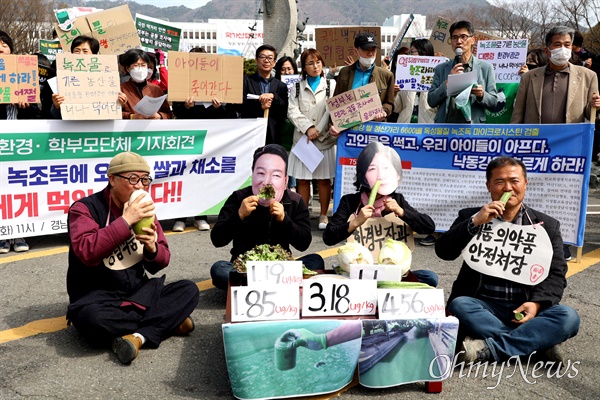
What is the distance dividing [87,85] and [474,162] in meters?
3.86

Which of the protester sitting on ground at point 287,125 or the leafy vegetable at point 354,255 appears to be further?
the protester sitting on ground at point 287,125

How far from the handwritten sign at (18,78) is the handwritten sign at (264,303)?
400 centimetres

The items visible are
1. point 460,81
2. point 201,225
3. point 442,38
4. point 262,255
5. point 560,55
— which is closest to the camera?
point 262,255

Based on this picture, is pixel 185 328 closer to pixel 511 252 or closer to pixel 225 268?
pixel 225 268

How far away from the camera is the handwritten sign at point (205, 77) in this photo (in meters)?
7.03

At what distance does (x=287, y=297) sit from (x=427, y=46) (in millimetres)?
6086

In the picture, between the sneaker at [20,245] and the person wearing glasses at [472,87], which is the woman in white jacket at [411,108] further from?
the sneaker at [20,245]

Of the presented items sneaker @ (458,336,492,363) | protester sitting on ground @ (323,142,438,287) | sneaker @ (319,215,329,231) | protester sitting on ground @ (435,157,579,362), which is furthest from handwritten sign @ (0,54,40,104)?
sneaker @ (458,336,492,363)

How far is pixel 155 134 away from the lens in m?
7.23

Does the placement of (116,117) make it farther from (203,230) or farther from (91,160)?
(203,230)

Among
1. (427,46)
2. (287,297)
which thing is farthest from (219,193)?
(287,297)

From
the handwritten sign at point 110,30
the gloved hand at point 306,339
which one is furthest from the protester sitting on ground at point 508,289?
the handwritten sign at point 110,30

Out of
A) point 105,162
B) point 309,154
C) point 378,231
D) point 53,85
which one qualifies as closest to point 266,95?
point 309,154

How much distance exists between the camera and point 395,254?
4031 mm
